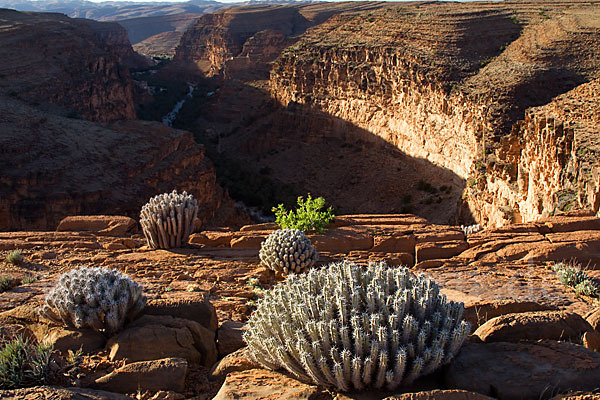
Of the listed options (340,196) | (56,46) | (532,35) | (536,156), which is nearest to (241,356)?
(536,156)

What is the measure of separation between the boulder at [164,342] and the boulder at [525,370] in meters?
2.35

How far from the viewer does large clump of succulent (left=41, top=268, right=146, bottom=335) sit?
217 inches

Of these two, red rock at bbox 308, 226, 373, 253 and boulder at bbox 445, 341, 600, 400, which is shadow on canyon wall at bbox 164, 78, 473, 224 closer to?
red rock at bbox 308, 226, 373, 253

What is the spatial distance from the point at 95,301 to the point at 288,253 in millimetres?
3667

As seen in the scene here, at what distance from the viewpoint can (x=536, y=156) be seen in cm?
1856

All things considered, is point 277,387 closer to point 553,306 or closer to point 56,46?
point 553,306

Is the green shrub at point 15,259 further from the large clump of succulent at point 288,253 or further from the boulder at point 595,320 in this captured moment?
the boulder at point 595,320

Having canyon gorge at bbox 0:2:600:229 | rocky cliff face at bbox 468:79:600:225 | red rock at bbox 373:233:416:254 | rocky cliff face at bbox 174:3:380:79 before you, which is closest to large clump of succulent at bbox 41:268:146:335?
red rock at bbox 373:233:416:254

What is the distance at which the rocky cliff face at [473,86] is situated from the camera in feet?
61.1

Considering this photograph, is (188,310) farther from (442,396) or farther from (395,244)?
(395,244)

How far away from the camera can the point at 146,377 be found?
4672 mm

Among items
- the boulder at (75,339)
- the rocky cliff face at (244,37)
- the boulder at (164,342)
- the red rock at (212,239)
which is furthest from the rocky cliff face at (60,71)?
the boulder at (164,342)

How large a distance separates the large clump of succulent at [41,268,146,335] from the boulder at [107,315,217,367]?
0.20m

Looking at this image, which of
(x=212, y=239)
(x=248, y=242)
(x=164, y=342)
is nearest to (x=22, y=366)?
(x=164, y=342)
